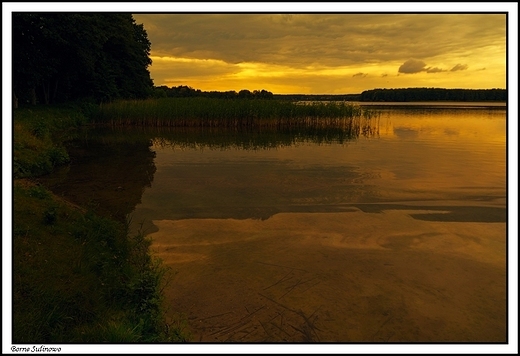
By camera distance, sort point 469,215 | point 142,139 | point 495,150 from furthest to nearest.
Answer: point 142,139
point 495,150
point 469,215

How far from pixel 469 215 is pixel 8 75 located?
8.69 m

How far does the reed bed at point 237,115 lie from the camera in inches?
1001

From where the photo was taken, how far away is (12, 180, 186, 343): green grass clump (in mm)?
3342

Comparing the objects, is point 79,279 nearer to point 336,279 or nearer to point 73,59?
point 336,279

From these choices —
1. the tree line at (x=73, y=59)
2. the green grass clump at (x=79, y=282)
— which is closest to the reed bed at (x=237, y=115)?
the tree line at (x=73, y=59)

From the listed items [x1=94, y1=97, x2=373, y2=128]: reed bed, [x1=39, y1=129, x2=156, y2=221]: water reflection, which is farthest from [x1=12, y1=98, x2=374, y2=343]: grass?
[x1=94, y1=97, x2=373, y2=128]: reed bed

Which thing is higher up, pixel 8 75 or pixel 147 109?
pixel 147 109

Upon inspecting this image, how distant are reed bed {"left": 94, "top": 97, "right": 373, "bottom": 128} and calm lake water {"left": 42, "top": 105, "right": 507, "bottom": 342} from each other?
11398 mm

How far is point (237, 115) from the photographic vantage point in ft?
83.2

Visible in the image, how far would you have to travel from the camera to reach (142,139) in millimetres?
20562

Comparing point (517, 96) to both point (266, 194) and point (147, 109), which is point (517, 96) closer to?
point (266, 194)

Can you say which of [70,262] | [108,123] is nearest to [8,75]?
[70,262]

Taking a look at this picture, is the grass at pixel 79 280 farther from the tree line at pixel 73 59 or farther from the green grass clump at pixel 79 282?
the tree line at pixel 73 59

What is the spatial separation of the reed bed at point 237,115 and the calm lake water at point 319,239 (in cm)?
1140
